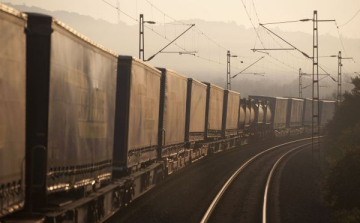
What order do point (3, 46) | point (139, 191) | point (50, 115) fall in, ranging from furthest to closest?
point (139, 191) → point (50, 115) → point (3, 46)

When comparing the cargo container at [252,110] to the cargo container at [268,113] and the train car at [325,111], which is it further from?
the train car at [325,111]

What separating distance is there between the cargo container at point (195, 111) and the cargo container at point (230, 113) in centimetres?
811

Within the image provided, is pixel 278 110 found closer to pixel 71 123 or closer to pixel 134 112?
pixel 134 112

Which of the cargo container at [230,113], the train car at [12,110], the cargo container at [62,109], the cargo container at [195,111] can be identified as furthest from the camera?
the cargo container at [230,113]

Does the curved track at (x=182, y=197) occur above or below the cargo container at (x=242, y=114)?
below

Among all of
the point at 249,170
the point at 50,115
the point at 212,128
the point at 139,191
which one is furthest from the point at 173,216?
the point at 212,128

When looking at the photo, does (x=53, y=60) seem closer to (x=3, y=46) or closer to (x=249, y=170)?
(x=3, y=46)

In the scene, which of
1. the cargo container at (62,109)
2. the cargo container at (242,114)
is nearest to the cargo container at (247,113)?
the cargo container at (242,114)

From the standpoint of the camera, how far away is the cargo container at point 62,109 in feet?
33.1

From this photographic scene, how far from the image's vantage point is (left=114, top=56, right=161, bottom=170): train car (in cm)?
1703

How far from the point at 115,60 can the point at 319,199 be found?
1158 cm

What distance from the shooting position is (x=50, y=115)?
1037 centimetres

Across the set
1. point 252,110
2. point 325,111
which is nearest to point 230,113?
point 252,110

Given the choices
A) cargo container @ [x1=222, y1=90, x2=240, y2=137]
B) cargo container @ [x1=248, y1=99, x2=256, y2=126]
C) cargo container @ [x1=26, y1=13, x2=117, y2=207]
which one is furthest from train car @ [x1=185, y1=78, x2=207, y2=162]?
cargo container @ [x1=248, y1=99, x2=256, y2=126]
